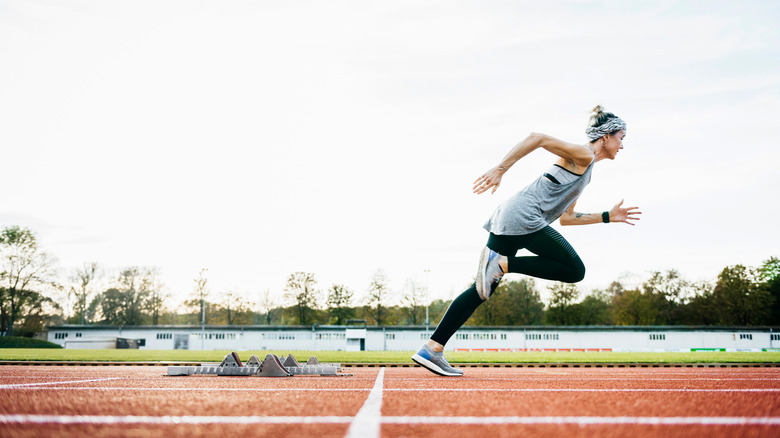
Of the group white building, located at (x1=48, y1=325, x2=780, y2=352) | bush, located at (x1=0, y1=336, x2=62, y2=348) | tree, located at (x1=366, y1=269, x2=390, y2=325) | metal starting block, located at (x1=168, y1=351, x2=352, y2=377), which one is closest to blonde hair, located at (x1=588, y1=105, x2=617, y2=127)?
metal starting block, located at (x1=168, y1=351, x2=352, y2=377)

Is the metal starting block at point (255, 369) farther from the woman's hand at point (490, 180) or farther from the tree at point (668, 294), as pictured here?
the tree at point (668, 294)

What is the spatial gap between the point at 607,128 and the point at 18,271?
205ft

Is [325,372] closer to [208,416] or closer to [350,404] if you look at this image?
[350,404]

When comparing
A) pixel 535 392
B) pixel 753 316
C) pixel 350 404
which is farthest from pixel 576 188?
pixel 753 316

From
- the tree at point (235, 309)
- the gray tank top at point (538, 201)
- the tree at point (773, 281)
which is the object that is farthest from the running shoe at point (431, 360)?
the tree at point (773, 281)

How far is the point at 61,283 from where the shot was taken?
60.0 meters

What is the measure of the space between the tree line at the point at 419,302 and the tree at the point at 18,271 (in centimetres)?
936

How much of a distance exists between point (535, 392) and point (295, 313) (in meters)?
72.4

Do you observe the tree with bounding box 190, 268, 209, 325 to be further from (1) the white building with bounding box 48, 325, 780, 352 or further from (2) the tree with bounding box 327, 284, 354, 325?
(2) the tree with bounding box 327, 284, 354, 325

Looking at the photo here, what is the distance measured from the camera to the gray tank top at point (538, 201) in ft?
15.2

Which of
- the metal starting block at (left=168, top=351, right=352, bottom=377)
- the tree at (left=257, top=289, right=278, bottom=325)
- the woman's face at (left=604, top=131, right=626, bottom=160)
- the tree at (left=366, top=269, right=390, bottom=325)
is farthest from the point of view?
the tree at (left=257, top=289, right=278, bottom=325)

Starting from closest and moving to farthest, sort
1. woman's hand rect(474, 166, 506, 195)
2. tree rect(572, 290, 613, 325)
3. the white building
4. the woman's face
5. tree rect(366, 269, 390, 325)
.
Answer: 1. woman's hand rect(474, 166, 506, 195)
2. the woman's face
3. the white building
4. tree rect(572, 290, 613, 325)
5. tree rect(366, 269, 390, 325)

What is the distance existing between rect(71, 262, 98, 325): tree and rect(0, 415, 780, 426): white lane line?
2860 inches

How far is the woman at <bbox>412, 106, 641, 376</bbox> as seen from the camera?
4.67 meters
